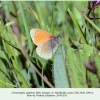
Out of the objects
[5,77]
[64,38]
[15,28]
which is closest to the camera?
[5,77]

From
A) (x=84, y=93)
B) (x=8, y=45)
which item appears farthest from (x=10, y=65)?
(x=84, y=93)

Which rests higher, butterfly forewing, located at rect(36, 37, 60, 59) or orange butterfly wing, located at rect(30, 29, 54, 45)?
orange butterfly wing, located at rect(30, 29, 54, 45)

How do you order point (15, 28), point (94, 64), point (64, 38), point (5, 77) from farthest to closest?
point (15, 28), point (64, 38), point (5, 77), point (94, 64)

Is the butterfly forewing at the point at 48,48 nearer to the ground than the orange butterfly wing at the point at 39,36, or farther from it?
nearer to the ground

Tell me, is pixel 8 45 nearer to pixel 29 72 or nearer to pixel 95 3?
pixel 29 72
